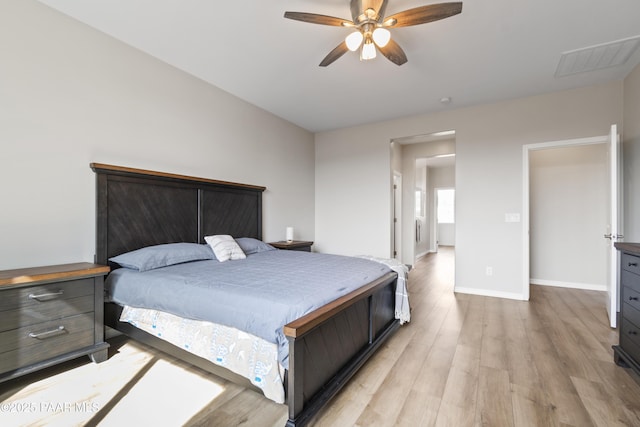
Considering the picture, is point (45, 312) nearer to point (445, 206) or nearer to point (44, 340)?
point (44, 340)

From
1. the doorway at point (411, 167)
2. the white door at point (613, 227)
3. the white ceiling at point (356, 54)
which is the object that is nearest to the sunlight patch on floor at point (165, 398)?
the white ceiling at point (356, 54)

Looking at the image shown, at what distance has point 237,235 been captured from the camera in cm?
374

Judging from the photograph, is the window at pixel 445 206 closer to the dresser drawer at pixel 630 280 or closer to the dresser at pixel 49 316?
the dresser drawer at pixel 630 280

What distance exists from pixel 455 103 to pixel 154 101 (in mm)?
3848

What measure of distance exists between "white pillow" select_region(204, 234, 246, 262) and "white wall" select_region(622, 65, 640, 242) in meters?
4.20

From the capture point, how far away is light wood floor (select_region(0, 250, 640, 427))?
1.52 metres

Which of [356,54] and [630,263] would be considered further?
[356,54]

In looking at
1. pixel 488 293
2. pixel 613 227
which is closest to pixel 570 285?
pixel 488 293

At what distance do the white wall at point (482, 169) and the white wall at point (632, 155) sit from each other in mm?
207

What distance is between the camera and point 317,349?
156 cm

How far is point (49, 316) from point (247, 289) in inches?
54.0

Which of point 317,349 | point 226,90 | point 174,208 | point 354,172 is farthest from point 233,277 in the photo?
point 354,172

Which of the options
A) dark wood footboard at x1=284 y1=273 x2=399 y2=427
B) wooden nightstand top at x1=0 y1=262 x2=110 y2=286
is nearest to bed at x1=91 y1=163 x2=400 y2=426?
dark wood footboard at x1=284 y1=273 x2=399 y2=427

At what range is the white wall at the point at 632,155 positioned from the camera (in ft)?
9.68
